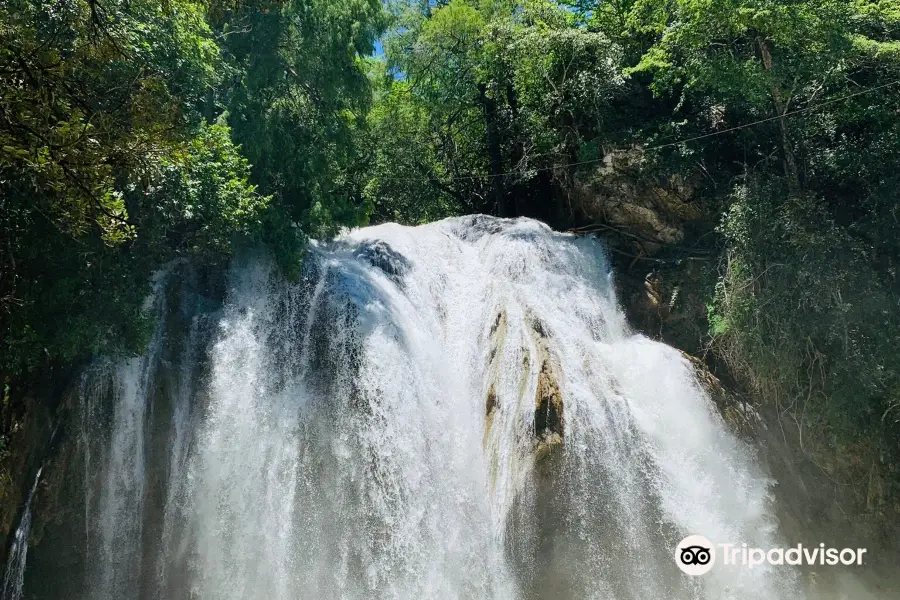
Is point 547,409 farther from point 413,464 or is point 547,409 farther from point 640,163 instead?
point 640,163

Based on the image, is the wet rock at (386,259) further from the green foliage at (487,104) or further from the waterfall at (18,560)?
the waterfall at (18,560)

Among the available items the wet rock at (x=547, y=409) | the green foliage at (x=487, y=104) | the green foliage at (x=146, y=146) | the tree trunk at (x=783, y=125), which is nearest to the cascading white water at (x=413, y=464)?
the wet rock at (x=547, y=409)

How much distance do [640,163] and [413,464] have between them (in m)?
8.20

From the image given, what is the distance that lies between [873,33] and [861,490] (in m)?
8.51

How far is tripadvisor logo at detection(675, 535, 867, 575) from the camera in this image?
27.5 feet

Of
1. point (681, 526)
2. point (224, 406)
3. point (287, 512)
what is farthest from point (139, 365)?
point (681, 526)

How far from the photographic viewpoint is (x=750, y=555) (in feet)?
28.9

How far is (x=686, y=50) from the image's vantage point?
12031 mm

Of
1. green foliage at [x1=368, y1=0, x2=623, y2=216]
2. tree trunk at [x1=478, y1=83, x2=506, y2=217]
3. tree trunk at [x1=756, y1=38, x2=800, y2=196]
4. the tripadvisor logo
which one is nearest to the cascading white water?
the tripadvisor logo

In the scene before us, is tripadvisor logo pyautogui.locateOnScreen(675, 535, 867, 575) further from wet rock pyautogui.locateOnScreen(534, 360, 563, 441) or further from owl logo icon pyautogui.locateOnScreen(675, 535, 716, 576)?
wet rock pyautogui.locateOnScreen(534, 360, 563, 441)

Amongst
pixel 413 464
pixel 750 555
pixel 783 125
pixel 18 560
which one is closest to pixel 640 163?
pixel 783 125

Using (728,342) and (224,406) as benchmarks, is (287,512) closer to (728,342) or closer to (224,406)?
(224,406)

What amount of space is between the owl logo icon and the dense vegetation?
3097mm

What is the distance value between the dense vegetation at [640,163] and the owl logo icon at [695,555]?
310 centimetres
